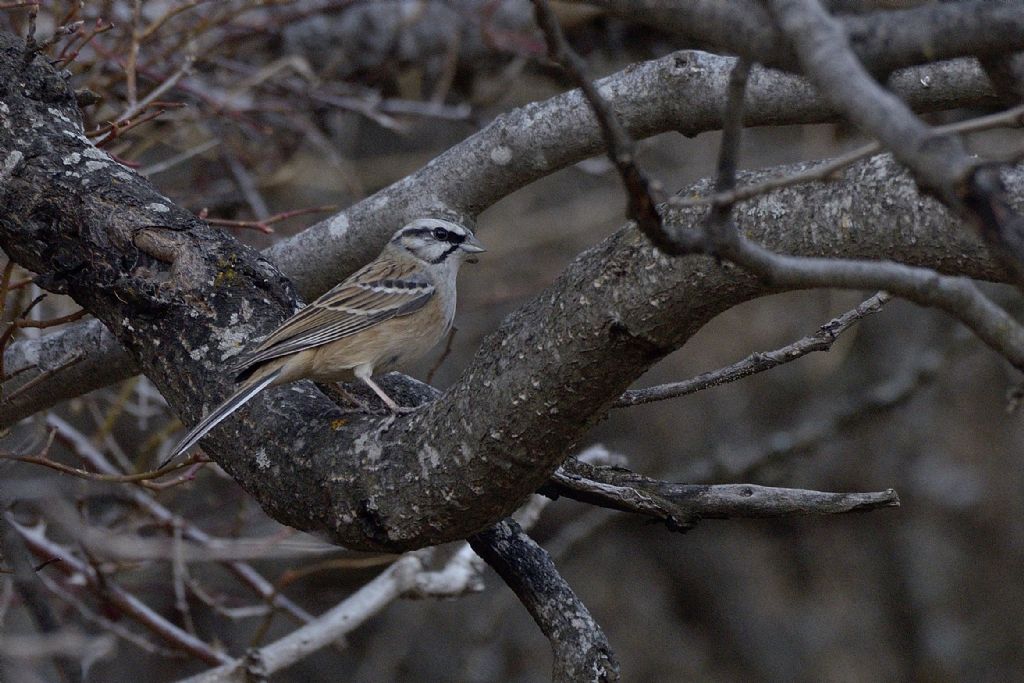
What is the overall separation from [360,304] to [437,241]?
0.50 meters

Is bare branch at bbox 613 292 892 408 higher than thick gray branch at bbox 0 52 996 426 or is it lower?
lower

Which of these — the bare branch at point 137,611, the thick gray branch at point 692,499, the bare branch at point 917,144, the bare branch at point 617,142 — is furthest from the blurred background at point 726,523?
the bare branch at point 917,144

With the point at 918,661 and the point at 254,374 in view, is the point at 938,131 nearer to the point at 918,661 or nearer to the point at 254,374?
the point at 254,374

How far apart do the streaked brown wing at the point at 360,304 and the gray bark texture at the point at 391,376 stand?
0.49 ft

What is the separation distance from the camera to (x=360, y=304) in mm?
4410

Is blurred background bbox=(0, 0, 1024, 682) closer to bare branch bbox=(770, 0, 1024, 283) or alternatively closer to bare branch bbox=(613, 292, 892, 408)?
bare branch bbox=(613, 292, 892, 408)

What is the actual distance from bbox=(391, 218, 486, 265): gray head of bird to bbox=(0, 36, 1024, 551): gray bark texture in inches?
26.4

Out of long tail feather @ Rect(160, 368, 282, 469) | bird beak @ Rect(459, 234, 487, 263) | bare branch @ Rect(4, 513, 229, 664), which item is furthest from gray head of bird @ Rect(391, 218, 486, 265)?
bare branch @ Rect(4, 513, 229, 664)

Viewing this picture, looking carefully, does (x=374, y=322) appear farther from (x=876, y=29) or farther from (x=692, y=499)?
(x=876, y=29)

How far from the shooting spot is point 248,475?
2.92 metres

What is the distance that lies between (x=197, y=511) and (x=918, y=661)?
19.4ft

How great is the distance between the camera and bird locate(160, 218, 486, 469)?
10.3 ft

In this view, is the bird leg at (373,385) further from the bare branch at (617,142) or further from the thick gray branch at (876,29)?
the thick gray branch at (876,29)

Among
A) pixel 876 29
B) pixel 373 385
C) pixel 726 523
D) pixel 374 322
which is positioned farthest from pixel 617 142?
pixel 726 523
